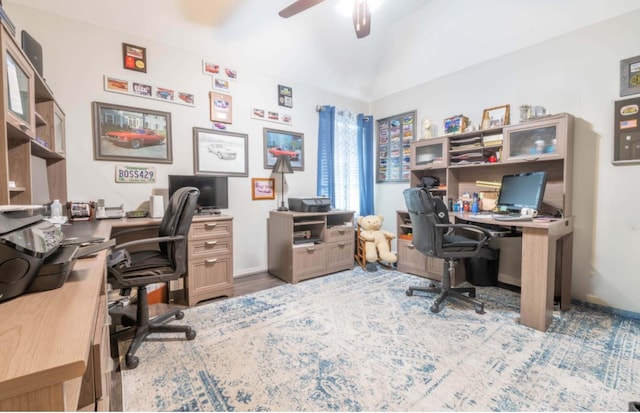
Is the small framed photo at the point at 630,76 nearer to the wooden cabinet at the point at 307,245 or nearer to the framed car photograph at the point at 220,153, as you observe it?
the wooden cabinet at the point at 307,245

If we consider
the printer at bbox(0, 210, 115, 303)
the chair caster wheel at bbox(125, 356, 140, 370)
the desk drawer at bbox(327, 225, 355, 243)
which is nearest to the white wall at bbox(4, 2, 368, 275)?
the desk drawer at bbox(327, 225, 355, 243)

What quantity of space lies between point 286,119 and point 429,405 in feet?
10.5

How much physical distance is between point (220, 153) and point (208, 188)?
18.1 inches

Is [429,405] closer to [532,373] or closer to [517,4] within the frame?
[532,373]

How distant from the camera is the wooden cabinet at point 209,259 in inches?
96.7

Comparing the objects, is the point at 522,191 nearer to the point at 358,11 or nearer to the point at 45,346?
the point at 358,11

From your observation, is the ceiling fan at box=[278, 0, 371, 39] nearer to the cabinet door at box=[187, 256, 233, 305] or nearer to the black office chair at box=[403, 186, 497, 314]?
the black office chair at box=[403, 186, 497, 314]

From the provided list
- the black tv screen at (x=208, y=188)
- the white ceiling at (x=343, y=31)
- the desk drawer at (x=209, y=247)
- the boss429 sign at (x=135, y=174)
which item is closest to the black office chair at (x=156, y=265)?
the desk drawer at (x=209, y=247)

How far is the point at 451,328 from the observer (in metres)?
2.05

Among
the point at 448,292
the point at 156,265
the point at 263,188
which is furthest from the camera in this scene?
the point at 263,188

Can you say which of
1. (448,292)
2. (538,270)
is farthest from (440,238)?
(538,270)

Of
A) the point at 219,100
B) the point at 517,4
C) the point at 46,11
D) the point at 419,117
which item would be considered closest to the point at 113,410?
the point at 219,100

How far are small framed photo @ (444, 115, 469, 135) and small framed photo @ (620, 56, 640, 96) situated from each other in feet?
3.91

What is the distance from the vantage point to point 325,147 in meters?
3.87
